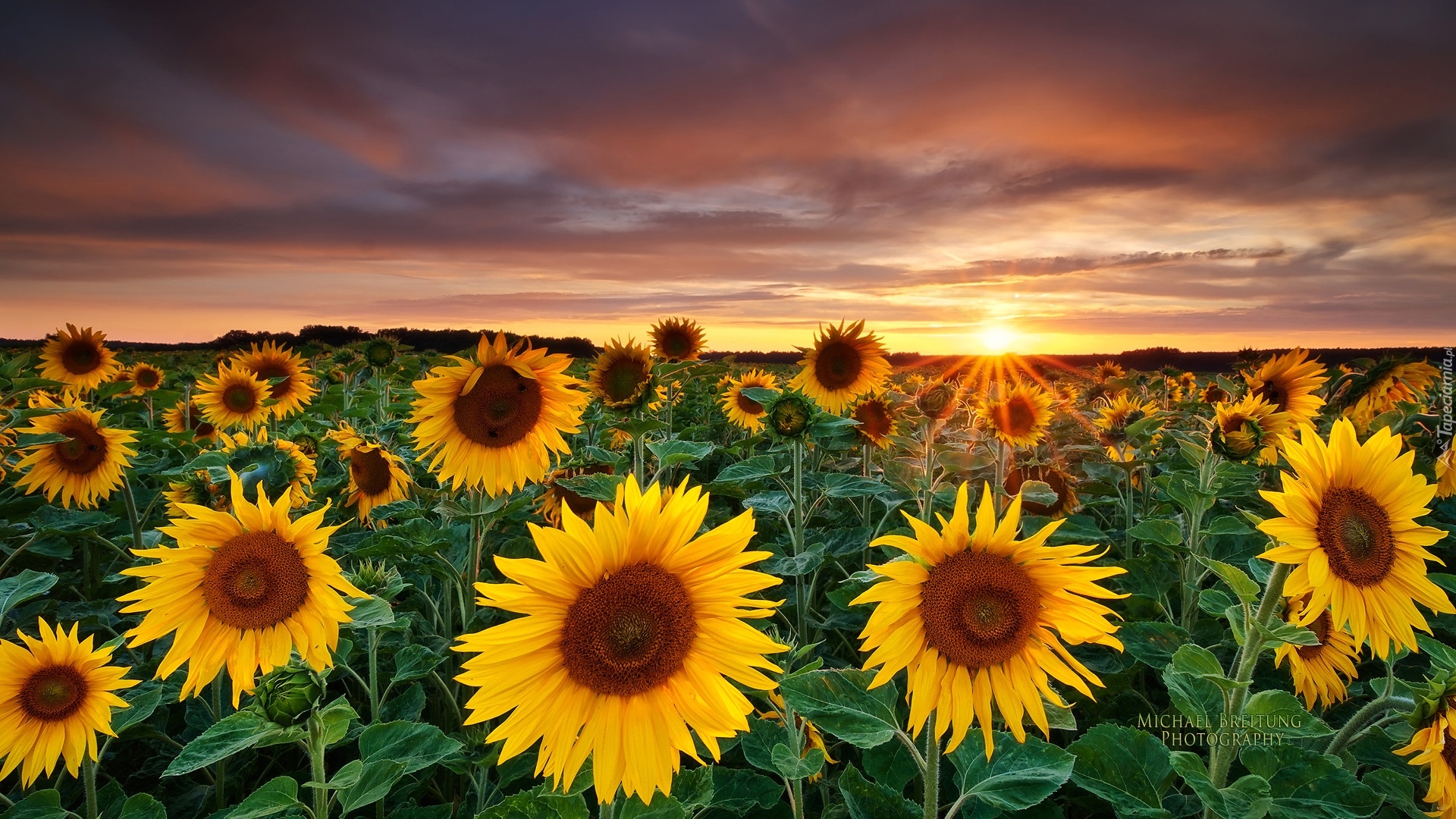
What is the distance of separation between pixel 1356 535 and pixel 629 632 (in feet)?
6.88

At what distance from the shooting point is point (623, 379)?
4.64 metres

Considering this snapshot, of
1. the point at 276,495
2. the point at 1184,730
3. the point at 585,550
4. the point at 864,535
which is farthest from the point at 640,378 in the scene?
the point at 1184,730

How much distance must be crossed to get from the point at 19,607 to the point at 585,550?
4581 millimetres

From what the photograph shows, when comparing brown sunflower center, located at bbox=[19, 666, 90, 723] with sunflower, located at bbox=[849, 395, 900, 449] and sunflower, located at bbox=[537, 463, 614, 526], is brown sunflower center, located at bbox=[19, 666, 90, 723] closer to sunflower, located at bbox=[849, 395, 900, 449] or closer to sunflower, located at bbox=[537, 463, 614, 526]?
sunflower, located at bbox=[537, 463, 614, 526]

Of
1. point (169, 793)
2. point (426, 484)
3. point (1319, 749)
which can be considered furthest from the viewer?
point (426, 484)

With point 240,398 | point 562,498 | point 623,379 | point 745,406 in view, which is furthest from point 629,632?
point 240,398

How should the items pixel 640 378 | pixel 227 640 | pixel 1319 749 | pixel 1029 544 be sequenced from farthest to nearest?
1. pixel 640 378
2. pixel 1319 749
3. pixel 227 640
4. pixel 1029 544

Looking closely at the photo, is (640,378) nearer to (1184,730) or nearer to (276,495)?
(276,495)

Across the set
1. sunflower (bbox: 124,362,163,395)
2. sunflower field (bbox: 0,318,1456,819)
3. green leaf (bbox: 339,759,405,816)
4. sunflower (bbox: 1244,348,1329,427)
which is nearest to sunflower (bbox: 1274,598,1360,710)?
sunflower field (bbox: 0,318,1456,819)

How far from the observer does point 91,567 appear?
16.1 feet

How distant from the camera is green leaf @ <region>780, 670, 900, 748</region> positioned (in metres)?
1.96

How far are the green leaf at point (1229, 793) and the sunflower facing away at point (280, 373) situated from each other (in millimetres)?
8120

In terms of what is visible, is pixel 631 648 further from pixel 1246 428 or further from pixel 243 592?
pixel 1246 428

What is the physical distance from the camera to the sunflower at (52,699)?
252 centimetres
